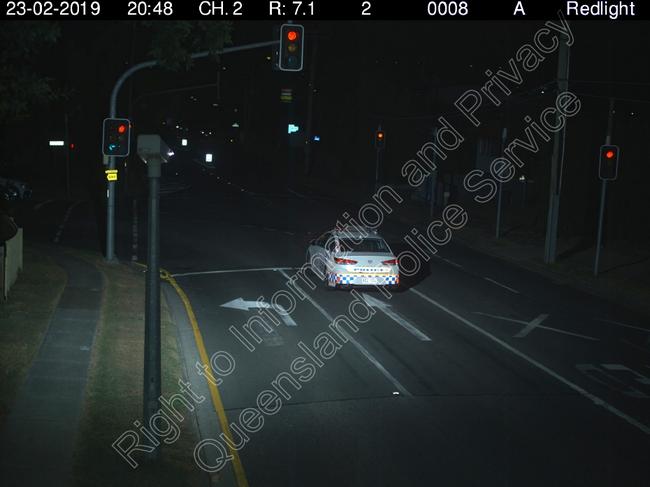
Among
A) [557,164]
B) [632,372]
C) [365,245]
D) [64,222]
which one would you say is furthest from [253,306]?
[64,222]

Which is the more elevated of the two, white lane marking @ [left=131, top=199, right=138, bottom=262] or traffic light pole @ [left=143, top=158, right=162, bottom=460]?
traffic light pole @ [left=143, top=158, right=162, bottom=460]

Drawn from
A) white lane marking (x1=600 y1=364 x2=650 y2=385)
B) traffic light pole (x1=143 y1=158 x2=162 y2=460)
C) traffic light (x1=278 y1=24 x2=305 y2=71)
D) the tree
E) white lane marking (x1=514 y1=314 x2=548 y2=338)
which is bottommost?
white lane marking (x1=514 y1=314 x2=548 y2=338)

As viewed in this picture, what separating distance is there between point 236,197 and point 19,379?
3572 centimetres

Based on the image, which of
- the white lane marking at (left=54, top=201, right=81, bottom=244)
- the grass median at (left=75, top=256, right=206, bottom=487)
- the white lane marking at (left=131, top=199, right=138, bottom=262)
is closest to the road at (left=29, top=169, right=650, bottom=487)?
the white lane marking at (left=131, top=199, right=138, bottom=262)

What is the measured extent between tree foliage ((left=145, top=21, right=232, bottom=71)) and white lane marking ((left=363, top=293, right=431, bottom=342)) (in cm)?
752

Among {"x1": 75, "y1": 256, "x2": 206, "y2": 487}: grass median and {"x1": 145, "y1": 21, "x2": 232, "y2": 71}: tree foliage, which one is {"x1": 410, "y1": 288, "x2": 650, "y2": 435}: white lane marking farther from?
{"x1": 145, "y1": 21, "x2": 232, "y2": 71}: tree foliage

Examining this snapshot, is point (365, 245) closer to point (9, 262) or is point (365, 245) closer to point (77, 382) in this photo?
point (9, 262)

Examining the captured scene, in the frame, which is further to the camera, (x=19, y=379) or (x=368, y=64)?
(x=368, y=64)

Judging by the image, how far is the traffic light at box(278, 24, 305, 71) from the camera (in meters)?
18.1

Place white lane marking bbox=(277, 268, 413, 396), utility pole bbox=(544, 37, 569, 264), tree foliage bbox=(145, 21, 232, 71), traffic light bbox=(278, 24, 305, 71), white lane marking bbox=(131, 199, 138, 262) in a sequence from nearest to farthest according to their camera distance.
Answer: tree foliage bbox=(145, 21, 232, 71) < white lane marking bbox=(277, 268, 413, 396) < traffic light bbox=(278, 24, 305, 71) < utility pole bbox=(544, 37, 569, 264) < white lane marking bbox=(131, 199, 138, 262)

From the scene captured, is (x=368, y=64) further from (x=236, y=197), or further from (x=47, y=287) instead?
(x=47, y=287)

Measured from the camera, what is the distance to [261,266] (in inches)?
957

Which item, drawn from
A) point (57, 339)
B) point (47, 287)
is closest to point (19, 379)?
point (57, 339)

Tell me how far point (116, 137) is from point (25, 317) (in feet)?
22.7
